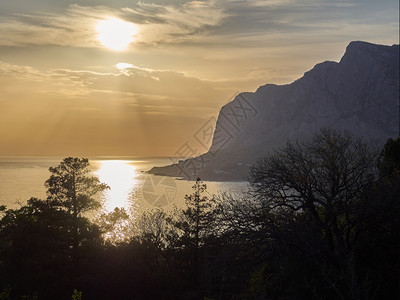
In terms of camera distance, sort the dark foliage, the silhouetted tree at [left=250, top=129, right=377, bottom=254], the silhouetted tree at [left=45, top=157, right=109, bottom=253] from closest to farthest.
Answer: the dark foliage < the silhouetted tree at [left=250, top=129, right=377, bottom=254] < the silhouetted tree at [left=45, top=157, right=109, bottom=253]

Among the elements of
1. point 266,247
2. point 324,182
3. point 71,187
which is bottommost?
point 266,247

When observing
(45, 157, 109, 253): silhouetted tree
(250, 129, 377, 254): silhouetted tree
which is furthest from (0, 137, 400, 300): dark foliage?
(45, 157, 109, 253): silhouetted tree

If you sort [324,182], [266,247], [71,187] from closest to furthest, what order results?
[266,247] < [324,182] < [71,187]

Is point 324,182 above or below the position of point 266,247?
above

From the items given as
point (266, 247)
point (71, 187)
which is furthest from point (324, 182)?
point (71, 187)

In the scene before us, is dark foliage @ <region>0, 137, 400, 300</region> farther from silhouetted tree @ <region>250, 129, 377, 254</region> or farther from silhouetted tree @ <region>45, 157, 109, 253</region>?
silhouetted tree @ <region>45, 157, 109, 253</region>

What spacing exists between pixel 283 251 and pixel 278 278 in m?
1.89

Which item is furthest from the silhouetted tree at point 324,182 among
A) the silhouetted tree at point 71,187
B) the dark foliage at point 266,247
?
the silhouetted tree at point 71,187

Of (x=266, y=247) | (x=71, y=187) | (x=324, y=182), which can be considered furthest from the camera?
(x=71, y=187)

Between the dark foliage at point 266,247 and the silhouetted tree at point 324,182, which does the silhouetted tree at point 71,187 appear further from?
the silhouetted tree at point 324,182

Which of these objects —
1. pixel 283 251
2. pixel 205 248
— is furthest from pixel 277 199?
pixel 205 248

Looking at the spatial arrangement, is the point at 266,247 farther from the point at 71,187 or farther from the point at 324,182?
the point at 71,187

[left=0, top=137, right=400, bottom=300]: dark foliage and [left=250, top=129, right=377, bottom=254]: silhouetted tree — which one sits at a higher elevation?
[left=250, top=129, right=377, bottom=254]: silhouetted tree

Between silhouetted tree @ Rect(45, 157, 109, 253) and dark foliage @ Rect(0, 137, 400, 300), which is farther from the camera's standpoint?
silhouetted tree @ Rect(45, 157, 109, 253)
